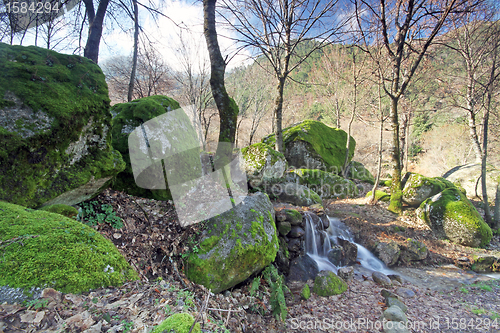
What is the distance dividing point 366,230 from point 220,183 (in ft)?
18.5

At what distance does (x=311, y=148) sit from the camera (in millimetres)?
12125

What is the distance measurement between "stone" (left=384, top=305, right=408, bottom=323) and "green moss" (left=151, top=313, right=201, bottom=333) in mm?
3628

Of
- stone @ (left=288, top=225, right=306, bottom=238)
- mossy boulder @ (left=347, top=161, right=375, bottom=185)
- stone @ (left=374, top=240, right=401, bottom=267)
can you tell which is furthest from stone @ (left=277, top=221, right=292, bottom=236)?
mossy boulder @ (left=347, top=161, right=375, bottom=185)

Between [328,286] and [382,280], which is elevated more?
[328,286]

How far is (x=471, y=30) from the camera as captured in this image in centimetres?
988

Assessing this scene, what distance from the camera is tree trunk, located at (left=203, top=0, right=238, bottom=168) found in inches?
200

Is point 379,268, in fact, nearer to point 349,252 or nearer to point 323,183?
point 349,252

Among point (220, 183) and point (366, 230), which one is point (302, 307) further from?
point (366, 230)

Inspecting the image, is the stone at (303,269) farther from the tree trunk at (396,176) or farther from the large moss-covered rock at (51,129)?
the tree trunk at (396,176)

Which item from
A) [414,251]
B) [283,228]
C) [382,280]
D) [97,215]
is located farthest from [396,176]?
[97,215]

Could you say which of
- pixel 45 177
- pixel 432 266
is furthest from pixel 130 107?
pixel 432 266

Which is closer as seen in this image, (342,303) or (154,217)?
(154,217)

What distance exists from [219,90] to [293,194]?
4732 mm

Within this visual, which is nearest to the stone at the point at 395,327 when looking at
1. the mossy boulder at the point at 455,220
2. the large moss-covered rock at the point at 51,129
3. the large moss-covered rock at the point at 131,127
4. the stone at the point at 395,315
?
the stone at the point at 395,315
